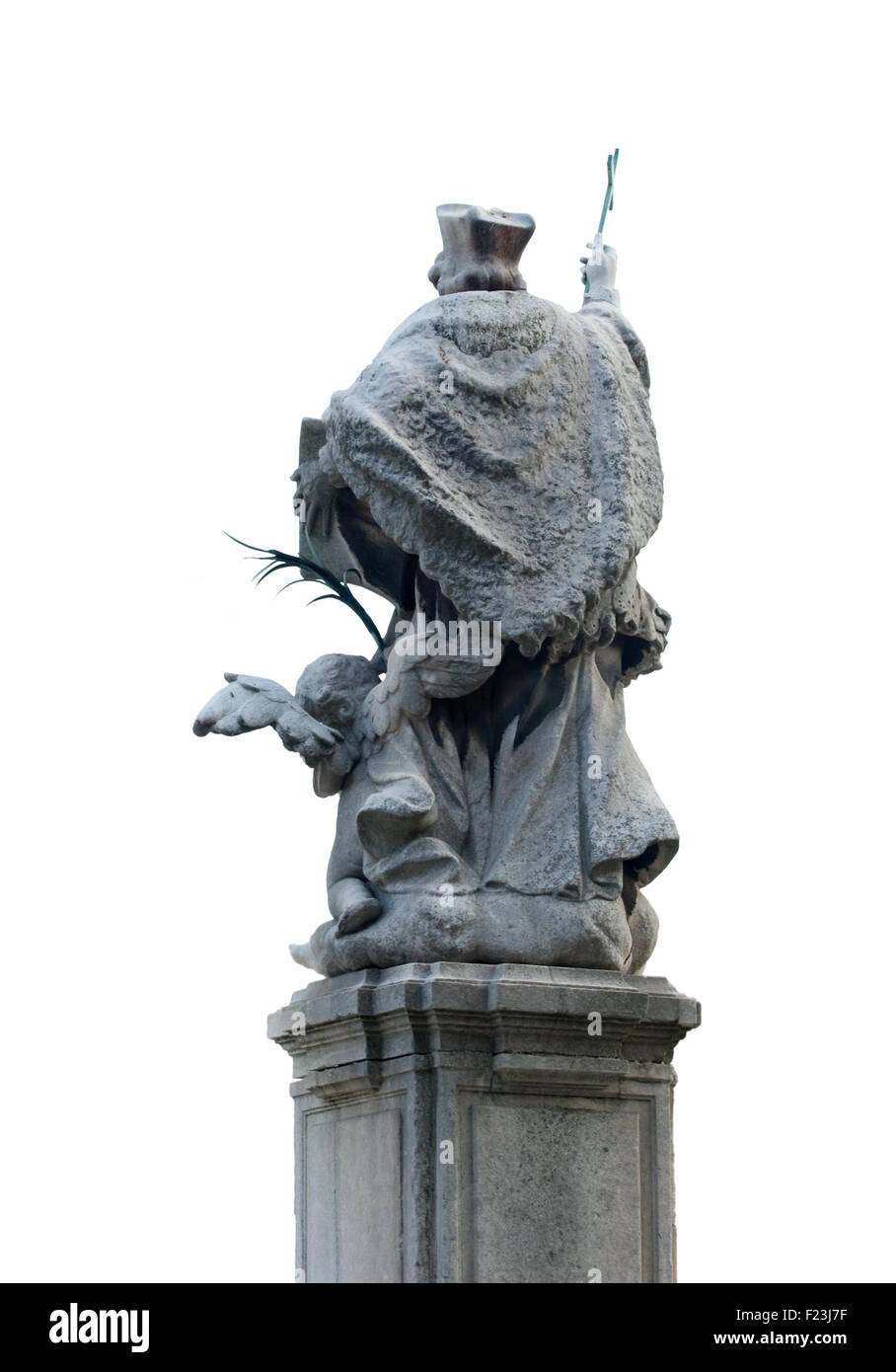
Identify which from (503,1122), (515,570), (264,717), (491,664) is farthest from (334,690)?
(503,1122)

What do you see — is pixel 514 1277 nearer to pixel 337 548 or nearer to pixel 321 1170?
pixel 321 1170

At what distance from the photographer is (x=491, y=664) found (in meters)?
8.33

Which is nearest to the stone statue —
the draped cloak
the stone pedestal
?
the draped cloak

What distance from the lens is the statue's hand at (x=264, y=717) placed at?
8508 mm

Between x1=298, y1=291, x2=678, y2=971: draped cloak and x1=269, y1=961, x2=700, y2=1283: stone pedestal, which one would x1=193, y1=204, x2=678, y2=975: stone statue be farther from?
x1=269, y1=961, x2=700, y2=1283: stone pedestal

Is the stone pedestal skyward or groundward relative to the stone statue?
groundward

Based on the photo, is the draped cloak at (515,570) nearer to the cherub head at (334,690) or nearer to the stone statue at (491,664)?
the stone statue at (491,664)

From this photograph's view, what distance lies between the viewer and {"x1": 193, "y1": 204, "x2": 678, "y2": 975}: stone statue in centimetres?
823

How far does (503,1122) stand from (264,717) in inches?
68.6

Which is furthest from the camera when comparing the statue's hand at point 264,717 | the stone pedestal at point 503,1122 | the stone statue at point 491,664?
the statue's hand at point 264,717

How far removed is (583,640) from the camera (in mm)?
8492

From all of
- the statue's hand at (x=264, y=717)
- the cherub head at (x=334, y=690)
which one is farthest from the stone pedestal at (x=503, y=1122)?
the cherub head at (x=334, y=690)

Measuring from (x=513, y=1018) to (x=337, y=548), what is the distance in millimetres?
2133

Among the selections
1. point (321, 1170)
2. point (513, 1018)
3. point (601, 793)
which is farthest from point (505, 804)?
point (321, 1170)
